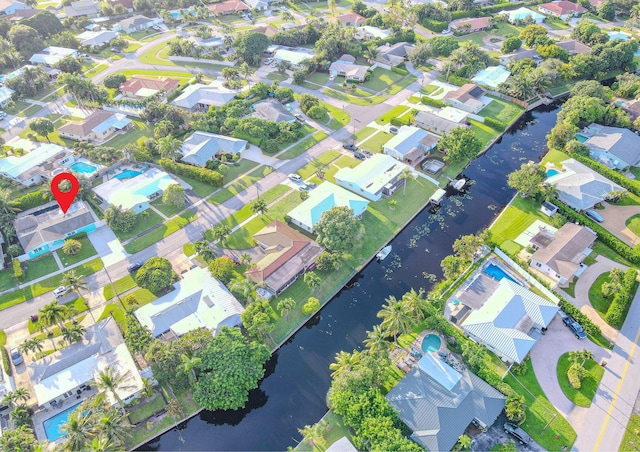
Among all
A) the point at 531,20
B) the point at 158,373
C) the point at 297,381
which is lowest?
the point at 297,381

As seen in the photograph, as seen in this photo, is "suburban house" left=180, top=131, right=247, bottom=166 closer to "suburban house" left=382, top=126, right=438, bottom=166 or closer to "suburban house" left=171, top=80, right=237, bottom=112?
"suburban house" left=171, top=80, right=237, bottom=112

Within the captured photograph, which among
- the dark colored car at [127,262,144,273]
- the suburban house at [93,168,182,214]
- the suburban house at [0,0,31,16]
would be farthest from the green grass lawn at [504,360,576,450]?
the suburban house at [0,0,31,16]

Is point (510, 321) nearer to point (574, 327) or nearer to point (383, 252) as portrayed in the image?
point (574, 327)

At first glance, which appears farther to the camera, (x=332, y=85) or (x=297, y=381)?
(x=332, y=85)

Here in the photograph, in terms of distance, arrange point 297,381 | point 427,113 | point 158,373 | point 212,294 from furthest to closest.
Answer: point 427,113 → point 212,294 → point 297,381 → point 158,373

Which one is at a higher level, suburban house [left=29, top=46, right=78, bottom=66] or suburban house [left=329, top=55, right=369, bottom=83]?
suburban house [left=329, top=55, right=369, bottom=83]

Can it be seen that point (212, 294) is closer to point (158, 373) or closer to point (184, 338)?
point (184, 338)

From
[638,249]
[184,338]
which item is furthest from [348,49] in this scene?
[184,338]
